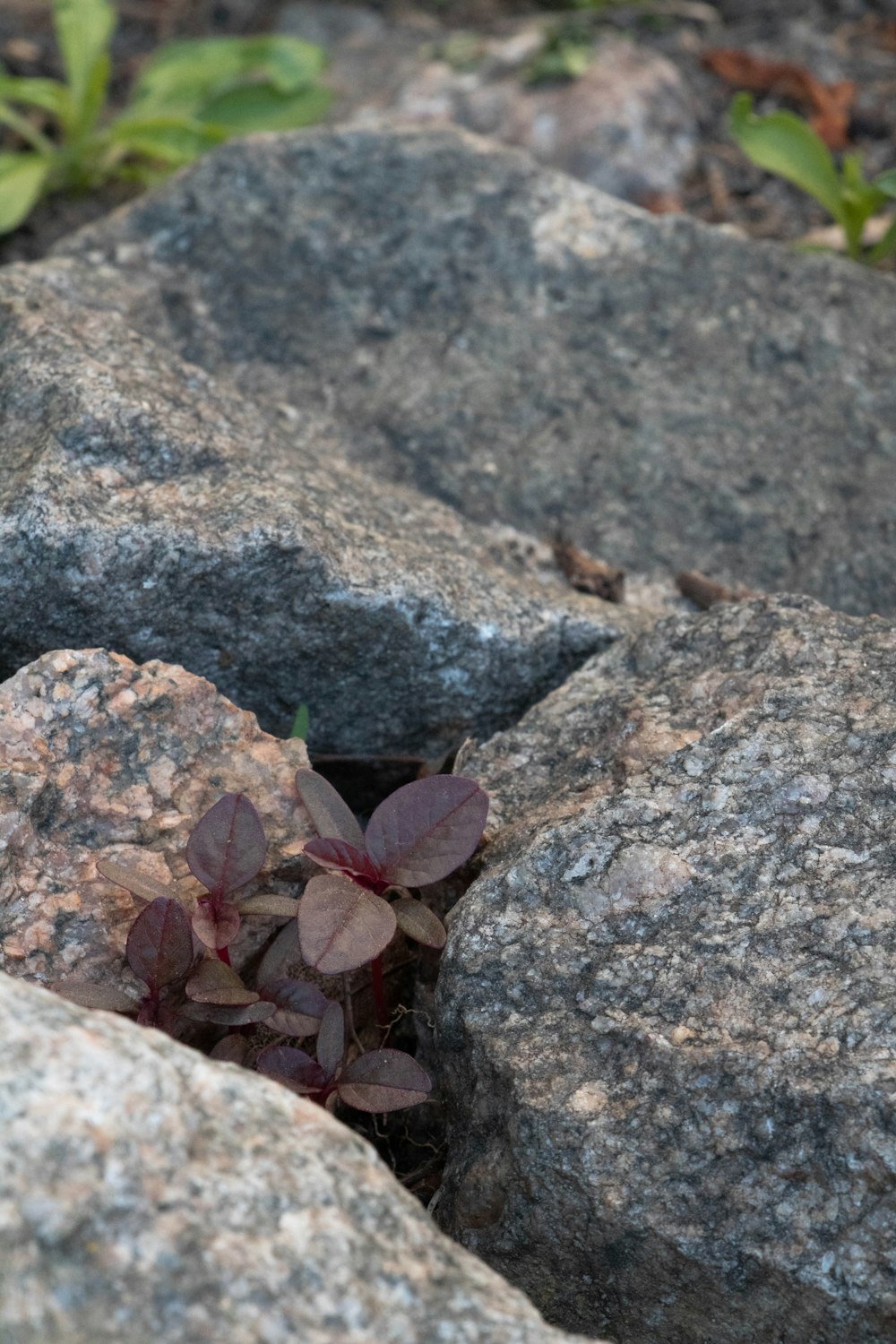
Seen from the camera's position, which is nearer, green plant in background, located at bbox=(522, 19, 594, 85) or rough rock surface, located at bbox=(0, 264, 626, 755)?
rough rock surface, located at bbox=(0, 264, 626, 755)

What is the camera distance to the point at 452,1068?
1814 mm

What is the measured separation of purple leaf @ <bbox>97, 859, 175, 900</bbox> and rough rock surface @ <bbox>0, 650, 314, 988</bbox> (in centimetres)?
4

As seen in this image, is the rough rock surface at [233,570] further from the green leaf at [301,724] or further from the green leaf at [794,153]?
the green leaf at [794,153]

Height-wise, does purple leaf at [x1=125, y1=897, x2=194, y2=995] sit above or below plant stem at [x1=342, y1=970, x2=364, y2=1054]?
above

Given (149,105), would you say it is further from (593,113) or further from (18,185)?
(593,113)

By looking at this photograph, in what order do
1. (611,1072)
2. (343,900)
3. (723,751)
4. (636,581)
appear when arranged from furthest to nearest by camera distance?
1. (636,581)
2. (723,751)
3. (343,900)
4. (611,1072)

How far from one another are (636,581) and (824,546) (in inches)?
16.4

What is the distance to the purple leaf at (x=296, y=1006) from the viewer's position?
1797mm

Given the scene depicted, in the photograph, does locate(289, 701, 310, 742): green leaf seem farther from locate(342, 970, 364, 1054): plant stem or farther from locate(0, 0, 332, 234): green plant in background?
locate(0, 0, 332, 234): green plant in background

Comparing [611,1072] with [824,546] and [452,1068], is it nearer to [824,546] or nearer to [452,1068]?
[452,1068]

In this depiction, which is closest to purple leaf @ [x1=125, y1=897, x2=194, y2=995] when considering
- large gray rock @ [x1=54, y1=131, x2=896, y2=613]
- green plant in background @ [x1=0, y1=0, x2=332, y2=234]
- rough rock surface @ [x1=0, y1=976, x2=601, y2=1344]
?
rough rock surface @ [x1=0, y1=976, x2=601, y2=1344]

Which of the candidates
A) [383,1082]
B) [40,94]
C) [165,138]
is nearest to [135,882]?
[383,1082]

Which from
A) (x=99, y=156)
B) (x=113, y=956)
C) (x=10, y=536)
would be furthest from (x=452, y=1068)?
(x=99, y=156)

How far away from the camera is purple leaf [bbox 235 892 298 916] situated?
1.81m
